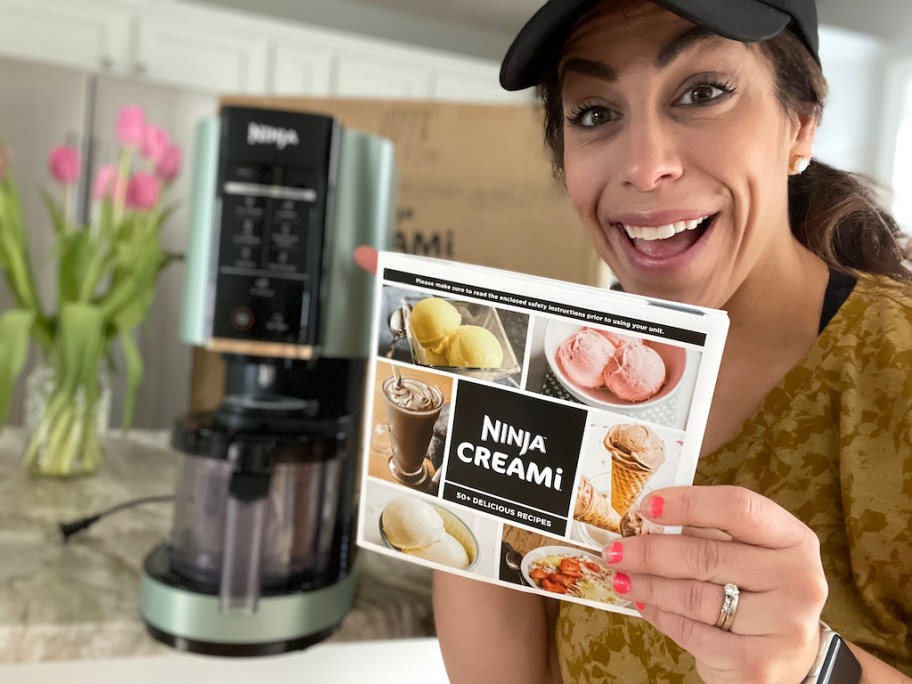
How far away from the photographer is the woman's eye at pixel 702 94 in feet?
1.75

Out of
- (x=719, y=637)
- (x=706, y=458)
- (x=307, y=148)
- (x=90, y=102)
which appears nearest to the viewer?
(x=719, y=637)

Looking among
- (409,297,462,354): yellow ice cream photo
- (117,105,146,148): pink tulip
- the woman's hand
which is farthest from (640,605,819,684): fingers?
(117,105,146,148): pink tulip

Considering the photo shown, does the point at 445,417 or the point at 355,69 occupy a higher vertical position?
the point at 355,69

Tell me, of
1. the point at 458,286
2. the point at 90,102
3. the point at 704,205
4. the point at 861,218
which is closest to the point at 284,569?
the point at 458,286

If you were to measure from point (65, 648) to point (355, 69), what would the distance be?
2744 millimetres

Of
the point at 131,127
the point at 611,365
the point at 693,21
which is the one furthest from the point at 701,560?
the point at 131,127

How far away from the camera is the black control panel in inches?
29.9

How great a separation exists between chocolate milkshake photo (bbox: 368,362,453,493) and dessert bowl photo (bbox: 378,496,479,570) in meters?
0.02

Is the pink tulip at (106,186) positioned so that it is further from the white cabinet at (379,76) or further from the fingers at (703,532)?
the white cabinet at (379,76)

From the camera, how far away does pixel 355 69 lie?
3037mm

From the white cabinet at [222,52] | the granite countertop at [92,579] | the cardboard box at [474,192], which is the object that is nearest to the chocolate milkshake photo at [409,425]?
the granite countertop at [92,579]

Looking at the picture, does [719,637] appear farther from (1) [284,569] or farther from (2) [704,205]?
(1) [284,569]

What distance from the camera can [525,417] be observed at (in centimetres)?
49

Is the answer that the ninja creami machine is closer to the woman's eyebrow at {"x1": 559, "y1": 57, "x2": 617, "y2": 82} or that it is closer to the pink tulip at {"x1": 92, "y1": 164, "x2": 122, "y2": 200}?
the woman's eyebrow at {"x1": 559, "y1": 57, "x2": 617, "y2": 82}
